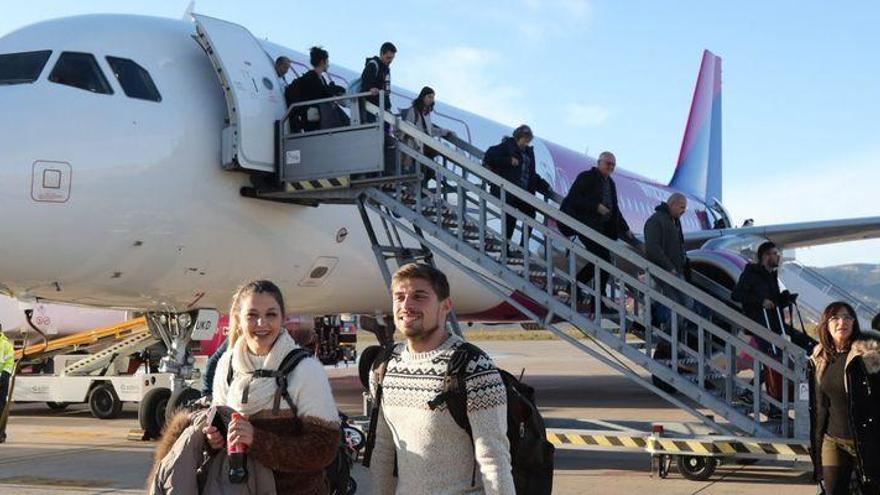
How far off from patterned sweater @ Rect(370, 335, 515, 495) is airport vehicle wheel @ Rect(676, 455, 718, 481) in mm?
5345

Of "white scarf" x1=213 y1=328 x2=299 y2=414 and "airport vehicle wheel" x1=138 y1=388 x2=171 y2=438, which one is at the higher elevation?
"white scarf" x1=213 y1=328 x2=299 y2=414

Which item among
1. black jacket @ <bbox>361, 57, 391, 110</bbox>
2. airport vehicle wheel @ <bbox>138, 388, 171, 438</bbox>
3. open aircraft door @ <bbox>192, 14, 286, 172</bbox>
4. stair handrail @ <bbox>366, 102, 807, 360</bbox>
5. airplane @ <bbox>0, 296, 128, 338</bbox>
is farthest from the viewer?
airplane @ <bbox>0, 296, 128, 338</bbox>

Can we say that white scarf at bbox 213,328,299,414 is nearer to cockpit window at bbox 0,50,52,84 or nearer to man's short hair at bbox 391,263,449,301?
man's short hair at bbox 391,263,449,301

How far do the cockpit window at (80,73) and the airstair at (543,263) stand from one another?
1518 mm

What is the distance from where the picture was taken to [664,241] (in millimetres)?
8859

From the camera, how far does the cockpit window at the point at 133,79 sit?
875 cm

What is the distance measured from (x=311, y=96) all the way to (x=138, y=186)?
185 cm

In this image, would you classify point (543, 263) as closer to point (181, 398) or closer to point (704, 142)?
point (181, 398)

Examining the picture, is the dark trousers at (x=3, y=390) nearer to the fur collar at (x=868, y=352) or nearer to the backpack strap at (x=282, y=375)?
the backpack strap at (x=282, y=375)

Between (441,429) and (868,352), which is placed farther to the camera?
(868,352)

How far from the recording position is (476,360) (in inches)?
126

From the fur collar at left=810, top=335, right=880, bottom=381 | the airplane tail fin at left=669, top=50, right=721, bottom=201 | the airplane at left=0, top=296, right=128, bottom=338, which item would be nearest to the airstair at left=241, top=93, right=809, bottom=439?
the fur collar at left=810, top=335, right=880, bottom=381

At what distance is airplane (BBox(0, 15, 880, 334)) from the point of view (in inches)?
316

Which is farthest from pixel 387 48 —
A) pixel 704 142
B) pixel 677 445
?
pixel 704 142
